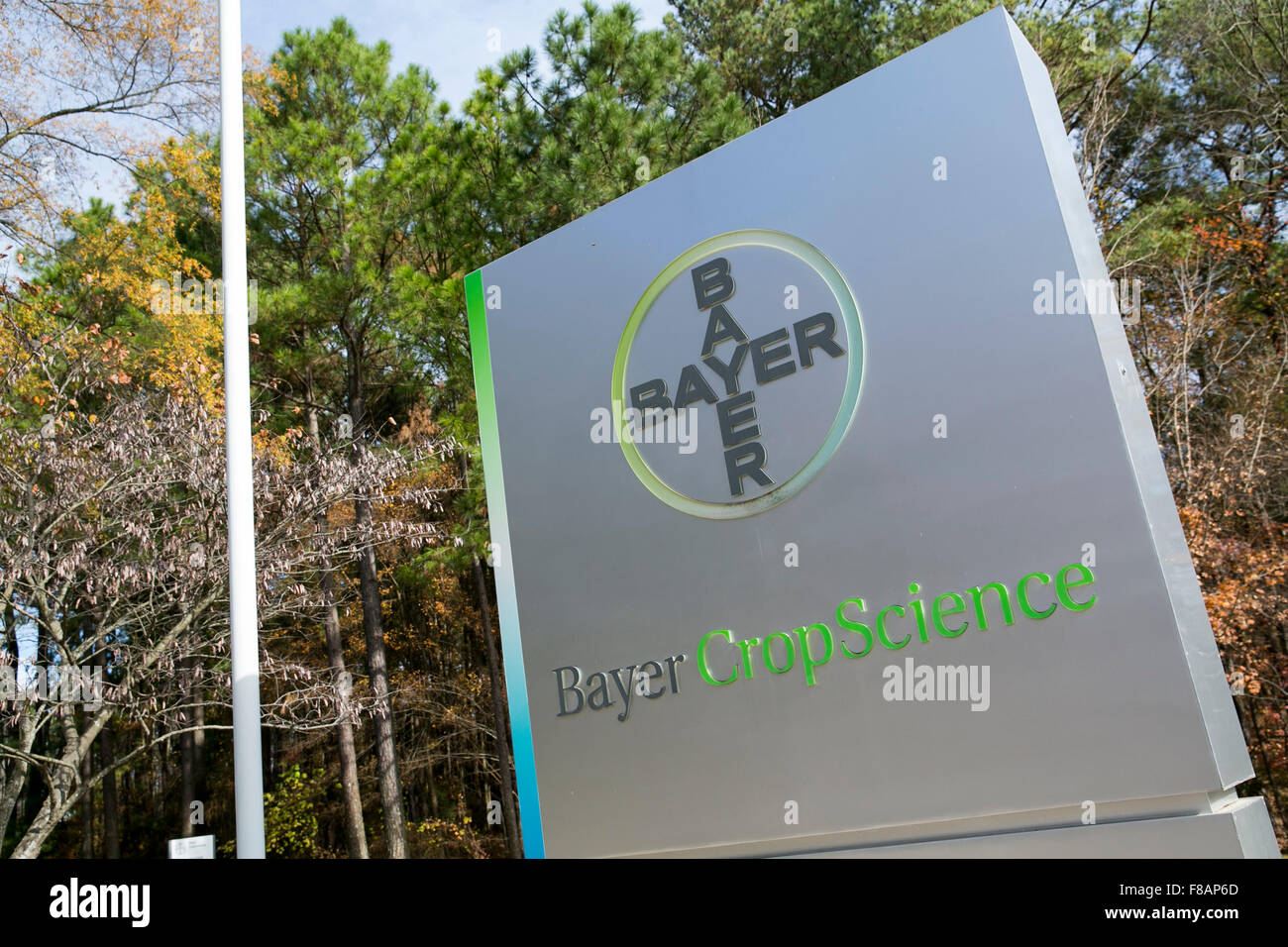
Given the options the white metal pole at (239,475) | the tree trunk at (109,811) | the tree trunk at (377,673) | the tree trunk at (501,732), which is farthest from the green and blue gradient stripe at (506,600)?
the tree trunk at (109,811)

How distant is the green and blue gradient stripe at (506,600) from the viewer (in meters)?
4.75

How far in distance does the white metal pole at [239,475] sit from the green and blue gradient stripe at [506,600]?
109cm

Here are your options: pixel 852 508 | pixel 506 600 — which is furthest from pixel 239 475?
pixel 852 508

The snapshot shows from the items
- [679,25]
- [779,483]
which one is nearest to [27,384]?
[779,483]

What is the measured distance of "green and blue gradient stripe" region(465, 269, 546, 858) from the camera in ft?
15.6

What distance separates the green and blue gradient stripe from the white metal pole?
1092 mm

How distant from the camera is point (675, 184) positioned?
15.0 feet

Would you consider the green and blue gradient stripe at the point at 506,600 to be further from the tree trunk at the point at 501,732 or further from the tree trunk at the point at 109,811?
the tree trunk at the point at 109,811

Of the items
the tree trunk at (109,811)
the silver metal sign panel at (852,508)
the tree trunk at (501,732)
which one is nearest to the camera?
the silver metal sign panel at (852,508)

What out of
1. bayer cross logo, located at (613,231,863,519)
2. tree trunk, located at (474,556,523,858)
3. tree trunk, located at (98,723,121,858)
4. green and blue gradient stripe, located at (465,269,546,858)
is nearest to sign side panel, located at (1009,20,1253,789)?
bayer cross logo, located at (613,231,863,519)

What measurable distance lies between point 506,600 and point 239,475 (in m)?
1.36

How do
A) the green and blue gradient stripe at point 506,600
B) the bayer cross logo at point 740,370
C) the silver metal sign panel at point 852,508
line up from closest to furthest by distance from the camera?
1. the silver metal sign panel at point 852,508
2. the bayer cross logo at point 740,370
3. the green and blue gradient stripe at point 506,600
